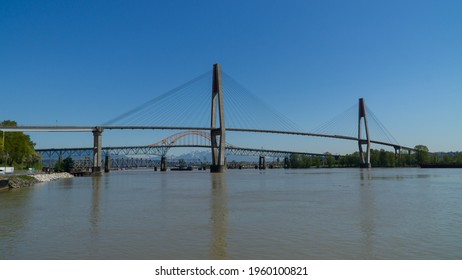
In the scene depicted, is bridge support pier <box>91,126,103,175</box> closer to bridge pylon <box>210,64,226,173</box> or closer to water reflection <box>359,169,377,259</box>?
bridge pylon <box>210,64,226,173</box>

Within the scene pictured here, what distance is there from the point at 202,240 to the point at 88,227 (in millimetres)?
5130

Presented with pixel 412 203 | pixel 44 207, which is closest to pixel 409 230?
pixel 412 203

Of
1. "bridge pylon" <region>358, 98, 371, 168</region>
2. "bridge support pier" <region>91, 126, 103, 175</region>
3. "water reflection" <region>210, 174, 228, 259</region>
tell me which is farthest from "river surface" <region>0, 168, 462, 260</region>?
"bridge pylon" <region>358, 98, 371, 168</region>

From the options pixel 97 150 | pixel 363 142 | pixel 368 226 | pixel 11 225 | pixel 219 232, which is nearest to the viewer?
pixel 219 232

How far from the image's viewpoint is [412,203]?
22.0m

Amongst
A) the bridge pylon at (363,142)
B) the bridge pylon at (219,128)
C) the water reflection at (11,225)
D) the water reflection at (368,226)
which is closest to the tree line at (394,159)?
the bridge pylon at (363,142)

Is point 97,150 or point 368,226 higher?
point 97,150

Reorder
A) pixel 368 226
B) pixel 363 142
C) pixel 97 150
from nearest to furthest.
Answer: pixel 368 226 → pixel 97 150 → pixel 363 142

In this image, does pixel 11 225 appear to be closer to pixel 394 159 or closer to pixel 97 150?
pixel 97 150

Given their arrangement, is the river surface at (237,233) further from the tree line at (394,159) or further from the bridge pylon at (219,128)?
the tree line at (394,159)

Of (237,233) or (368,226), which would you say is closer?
(237,233)

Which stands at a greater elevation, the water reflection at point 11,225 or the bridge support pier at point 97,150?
the bridge support pier at point 97,150

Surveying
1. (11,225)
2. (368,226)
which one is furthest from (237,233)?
(11,225)
